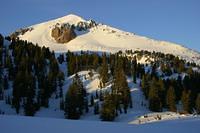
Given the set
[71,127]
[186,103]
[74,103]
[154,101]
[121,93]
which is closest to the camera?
[71,127]

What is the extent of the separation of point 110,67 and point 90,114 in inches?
2350

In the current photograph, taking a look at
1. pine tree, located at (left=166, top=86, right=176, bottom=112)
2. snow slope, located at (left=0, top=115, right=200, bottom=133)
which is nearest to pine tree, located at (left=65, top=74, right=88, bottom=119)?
pine tree, located at (left=166, top=86, right=176, bottom=112)

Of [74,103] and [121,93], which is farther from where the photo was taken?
[121,93]

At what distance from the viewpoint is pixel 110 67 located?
603 feet

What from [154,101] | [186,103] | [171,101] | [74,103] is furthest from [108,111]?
[186,103]

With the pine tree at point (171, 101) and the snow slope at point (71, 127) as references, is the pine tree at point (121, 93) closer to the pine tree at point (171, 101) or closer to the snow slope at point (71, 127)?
the pine tree at point (171, 101)

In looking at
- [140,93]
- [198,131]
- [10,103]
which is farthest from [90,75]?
[198,131]

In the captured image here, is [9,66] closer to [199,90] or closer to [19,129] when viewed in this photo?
[199,90]

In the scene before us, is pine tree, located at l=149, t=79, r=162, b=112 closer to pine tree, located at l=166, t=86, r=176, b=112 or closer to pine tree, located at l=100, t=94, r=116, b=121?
pine tree, located at l=166, t=86, r=176, b=112

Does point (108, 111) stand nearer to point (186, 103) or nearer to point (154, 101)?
point (154, 101)

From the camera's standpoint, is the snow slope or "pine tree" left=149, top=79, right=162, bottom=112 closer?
the snow slope

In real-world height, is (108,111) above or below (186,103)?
below

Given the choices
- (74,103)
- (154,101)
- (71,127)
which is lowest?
(71,127)

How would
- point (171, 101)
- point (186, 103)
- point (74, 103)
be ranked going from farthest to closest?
1. point (171, 101)
2. point (186, 103)
3. point (74, 103)
